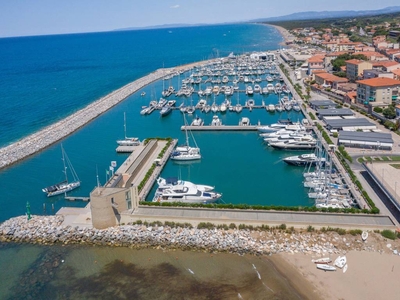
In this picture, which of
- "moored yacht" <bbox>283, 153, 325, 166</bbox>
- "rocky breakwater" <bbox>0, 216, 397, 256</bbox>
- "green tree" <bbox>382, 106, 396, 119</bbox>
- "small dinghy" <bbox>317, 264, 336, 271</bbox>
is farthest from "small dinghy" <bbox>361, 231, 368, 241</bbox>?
"green tree" <bbox>382, 106, 396, 119</bbox>

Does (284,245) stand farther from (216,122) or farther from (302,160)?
(216,122)

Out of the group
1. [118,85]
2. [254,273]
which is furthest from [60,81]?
[254,273]

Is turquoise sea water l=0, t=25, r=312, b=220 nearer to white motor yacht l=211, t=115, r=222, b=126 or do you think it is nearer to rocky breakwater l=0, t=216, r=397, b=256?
white motor yacht l=211, t=115, r=222, b=126

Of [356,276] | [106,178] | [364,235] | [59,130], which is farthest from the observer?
[59,130]

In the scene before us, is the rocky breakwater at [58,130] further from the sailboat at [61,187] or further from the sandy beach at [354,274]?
the sandy beach at [354,274]

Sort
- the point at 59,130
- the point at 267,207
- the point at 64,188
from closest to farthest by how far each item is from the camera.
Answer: the point at 267,207
the point at 64,188
the point at 59,130

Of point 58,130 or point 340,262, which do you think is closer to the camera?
point 340,262

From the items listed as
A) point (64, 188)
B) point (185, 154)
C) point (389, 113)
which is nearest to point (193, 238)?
point (64, 188)
